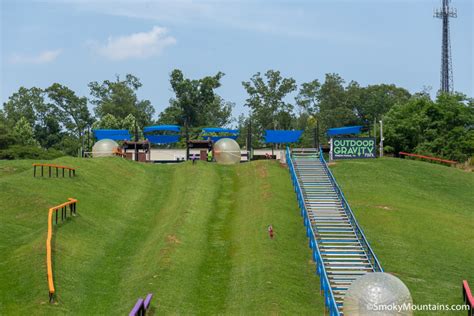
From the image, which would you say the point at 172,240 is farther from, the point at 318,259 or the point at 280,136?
the point at 280,136

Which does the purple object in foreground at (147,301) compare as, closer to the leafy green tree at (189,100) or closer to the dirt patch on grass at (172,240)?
the dirt patch on grass at (172,240)

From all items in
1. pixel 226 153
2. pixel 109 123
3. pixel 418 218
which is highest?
pixel 109 123

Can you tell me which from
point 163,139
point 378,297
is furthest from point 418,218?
point 163,139

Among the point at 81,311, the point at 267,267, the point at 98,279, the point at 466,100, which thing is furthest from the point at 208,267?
the point at 466,100

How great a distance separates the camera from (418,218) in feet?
138

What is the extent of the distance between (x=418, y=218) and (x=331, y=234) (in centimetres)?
893

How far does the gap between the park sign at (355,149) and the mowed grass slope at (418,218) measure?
1665 millimetres

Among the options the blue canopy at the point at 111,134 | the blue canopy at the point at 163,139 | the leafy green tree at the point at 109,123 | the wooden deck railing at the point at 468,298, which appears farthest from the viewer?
the leafy green tree at the point at 109,123

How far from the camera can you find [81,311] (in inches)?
989

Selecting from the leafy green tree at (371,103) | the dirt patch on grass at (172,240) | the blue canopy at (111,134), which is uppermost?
the leafy green tree at (371,103)

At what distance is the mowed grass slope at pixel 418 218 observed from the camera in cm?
3125

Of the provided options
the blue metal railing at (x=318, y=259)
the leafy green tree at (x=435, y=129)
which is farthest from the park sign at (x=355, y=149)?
the leafy green tree at (x=435, y=129)

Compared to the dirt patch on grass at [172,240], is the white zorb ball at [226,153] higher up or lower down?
higher up

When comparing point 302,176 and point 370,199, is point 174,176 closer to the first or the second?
point 302,176
